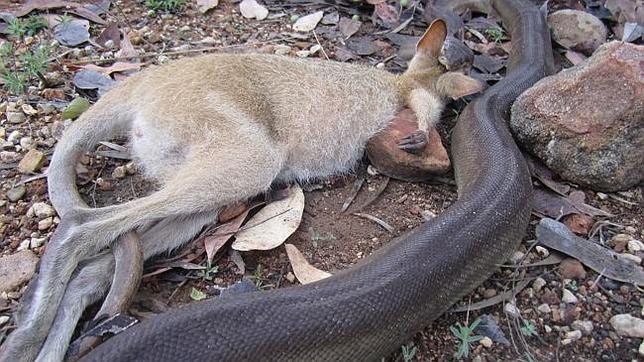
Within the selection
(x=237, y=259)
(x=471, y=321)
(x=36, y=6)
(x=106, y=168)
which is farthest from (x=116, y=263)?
(x=36, y=6)

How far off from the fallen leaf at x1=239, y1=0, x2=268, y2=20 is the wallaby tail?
201 cm

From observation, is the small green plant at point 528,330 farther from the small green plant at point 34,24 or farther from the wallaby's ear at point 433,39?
the small green plant at point 34,24

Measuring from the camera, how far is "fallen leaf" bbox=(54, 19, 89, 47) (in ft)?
15.8

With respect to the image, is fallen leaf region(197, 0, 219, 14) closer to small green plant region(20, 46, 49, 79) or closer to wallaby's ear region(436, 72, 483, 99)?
small green plant region(20, 46, 49, 79)

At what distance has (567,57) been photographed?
16.8 ft

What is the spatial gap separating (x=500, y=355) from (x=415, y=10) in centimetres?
358

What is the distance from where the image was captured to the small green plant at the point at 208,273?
10.4ft

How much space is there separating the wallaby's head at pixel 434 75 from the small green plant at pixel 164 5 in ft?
6.82

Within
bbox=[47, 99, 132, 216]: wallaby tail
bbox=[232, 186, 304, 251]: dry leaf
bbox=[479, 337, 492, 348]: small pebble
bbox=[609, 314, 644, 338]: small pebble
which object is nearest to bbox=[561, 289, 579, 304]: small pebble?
bbox=[609, 314, 644, 338]: small pebble

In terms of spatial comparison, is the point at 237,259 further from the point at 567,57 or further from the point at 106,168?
the point at 567,57

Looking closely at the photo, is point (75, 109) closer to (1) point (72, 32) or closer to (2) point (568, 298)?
(1) point (72, 32)

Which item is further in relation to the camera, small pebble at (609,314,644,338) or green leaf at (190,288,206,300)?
green leaf at (190,288,206,300)

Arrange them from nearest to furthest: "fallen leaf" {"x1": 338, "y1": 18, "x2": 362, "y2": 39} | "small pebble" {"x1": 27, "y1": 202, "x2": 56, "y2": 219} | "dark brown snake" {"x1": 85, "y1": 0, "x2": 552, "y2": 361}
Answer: "dark brown snake" {"x1": 85, "y1": 0, "x2": 552, "y2": 361} < "small pebble" {"x1": 27, "y1": 202, "x2": 56, "y2": 219} < "fallen leaf" {"x1": 338, "y1": 18, "x2": 362, "y2": 39}

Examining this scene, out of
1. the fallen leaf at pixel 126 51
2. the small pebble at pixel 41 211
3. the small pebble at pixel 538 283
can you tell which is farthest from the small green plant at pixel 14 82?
the small pebble at pixel 538 283
